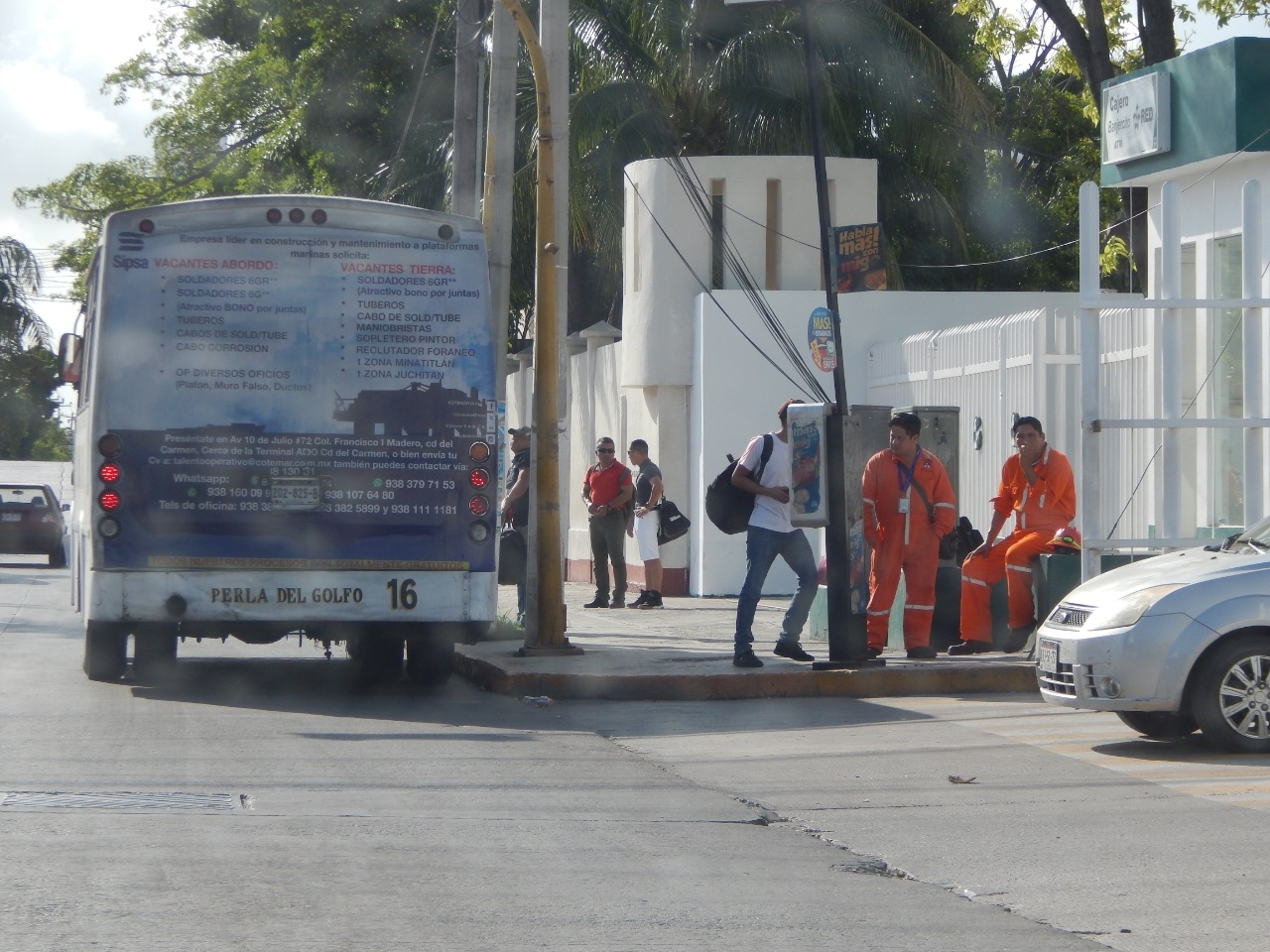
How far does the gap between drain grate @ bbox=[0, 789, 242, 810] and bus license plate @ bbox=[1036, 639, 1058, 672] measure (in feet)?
13.9

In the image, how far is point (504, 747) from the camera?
923cm

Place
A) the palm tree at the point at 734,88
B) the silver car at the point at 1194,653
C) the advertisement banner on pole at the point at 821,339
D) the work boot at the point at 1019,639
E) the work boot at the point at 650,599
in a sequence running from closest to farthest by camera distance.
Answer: the silver car at the point at 1194,653 < the work boot at the point at 1019,639 < the advertisement banner on pole at the point at 821,339 < the work boot at the point at 650,599 < the palm tree at the point at 734,88

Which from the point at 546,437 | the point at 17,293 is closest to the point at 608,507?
the point at 546,437

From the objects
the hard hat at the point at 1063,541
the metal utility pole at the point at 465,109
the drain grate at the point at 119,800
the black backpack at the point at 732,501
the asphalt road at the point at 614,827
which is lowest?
the asphalt road at the point at 614,827

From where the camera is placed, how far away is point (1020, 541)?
12.1 metres

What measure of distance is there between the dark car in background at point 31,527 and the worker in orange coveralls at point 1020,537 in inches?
984

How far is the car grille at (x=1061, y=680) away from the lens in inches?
352

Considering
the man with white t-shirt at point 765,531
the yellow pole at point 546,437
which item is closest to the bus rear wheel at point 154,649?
the yellow pole at point 546,437

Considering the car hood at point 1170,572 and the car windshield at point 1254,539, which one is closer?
the car hood at point 1170,572

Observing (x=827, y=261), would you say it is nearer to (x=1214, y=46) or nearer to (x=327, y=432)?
(x=327, y=432)

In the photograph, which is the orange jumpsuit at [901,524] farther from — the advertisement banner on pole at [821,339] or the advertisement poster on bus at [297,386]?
the advertisement banner on pole at [821,339]

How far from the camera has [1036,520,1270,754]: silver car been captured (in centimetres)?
863

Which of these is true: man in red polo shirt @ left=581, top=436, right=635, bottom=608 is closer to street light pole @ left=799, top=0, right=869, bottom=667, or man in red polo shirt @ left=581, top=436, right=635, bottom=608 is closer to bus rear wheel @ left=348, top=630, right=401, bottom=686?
bus rear wheel @ left=348, top=630, right=401, bottom=686

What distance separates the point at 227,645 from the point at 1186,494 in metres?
8.71
